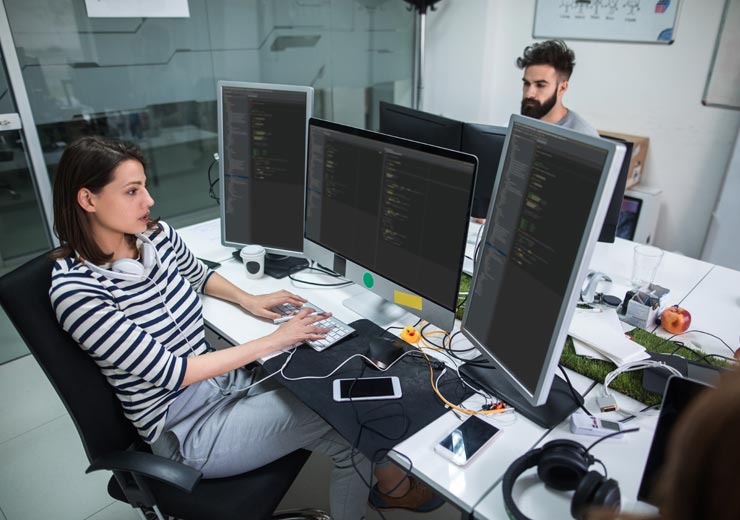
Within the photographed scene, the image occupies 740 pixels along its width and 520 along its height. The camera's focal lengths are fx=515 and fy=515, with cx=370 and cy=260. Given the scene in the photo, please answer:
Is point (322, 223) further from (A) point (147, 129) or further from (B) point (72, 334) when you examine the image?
(A) point (147, 129)

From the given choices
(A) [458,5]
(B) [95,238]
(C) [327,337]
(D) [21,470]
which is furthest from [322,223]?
(A) [458,5]

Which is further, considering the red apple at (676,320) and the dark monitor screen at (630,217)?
the dark monitor screen at (630,217)

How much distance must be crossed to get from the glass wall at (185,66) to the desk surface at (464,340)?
1.03 m

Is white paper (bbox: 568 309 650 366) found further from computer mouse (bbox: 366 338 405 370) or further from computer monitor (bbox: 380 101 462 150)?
computer monitor (bbox: 380 101 462 150)

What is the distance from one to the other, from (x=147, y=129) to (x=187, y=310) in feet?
6.29

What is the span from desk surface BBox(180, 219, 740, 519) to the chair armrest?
1.38ft

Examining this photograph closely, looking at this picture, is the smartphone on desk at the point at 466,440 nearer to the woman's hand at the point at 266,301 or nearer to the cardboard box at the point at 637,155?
the woman's hand at the point at 266,301

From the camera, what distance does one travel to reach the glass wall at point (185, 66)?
258 cm

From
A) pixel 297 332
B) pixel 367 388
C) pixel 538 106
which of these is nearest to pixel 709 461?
pixel 367 388

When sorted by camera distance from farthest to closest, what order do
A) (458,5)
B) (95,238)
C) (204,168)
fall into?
(458,5), (204,168), (95,238)

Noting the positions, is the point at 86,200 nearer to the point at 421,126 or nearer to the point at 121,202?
the point at 121,202

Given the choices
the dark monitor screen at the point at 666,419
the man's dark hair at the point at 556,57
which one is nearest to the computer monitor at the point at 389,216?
the dark monitor screen at the point at 666,419

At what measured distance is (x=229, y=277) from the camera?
1.88m

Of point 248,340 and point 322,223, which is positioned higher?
point 322,223
